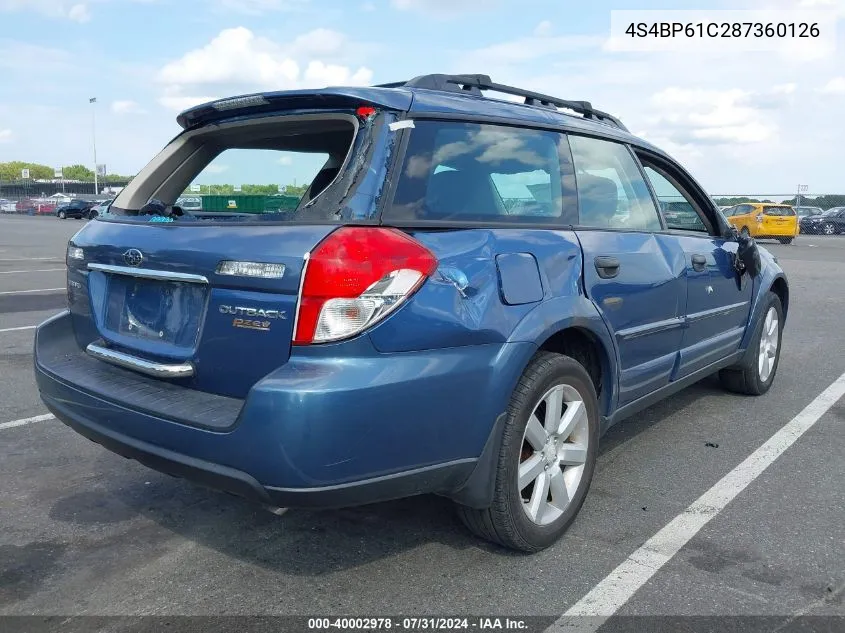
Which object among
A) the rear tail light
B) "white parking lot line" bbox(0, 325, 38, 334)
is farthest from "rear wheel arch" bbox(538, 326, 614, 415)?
"white parking lot line" bbox(0, 325, 38, 334)

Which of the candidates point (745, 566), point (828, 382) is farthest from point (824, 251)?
point (745, 566)

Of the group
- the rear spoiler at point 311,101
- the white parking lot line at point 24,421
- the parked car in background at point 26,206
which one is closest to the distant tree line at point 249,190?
the rear spoiler at point 311,101

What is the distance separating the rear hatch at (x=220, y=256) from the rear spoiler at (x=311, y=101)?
0.04 m

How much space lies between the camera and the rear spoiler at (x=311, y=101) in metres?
2.71

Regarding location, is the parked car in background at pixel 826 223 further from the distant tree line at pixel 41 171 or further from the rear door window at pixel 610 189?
the distant tree line at pixel 41 171

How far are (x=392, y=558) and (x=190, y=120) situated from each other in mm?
2076

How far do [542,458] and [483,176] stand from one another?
114cm

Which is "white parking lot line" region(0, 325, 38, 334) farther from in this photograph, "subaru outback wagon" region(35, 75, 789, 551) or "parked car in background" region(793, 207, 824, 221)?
"parked car in background" region(793, 207, 824, 221)

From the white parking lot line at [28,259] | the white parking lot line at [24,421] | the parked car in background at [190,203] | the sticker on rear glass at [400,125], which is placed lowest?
the white parking lot line at [24,421]

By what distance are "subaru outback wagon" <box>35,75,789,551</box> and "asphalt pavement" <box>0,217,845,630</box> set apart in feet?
0.89

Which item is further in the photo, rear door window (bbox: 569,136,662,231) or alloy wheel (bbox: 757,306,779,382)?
alloy wheel (bbox: 757,306,779,382)

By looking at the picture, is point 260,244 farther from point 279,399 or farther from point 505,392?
point 505,392

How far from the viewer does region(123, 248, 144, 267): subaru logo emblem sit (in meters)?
2.77

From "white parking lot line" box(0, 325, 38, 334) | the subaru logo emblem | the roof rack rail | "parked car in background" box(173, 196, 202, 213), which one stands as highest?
the roof rack rail
